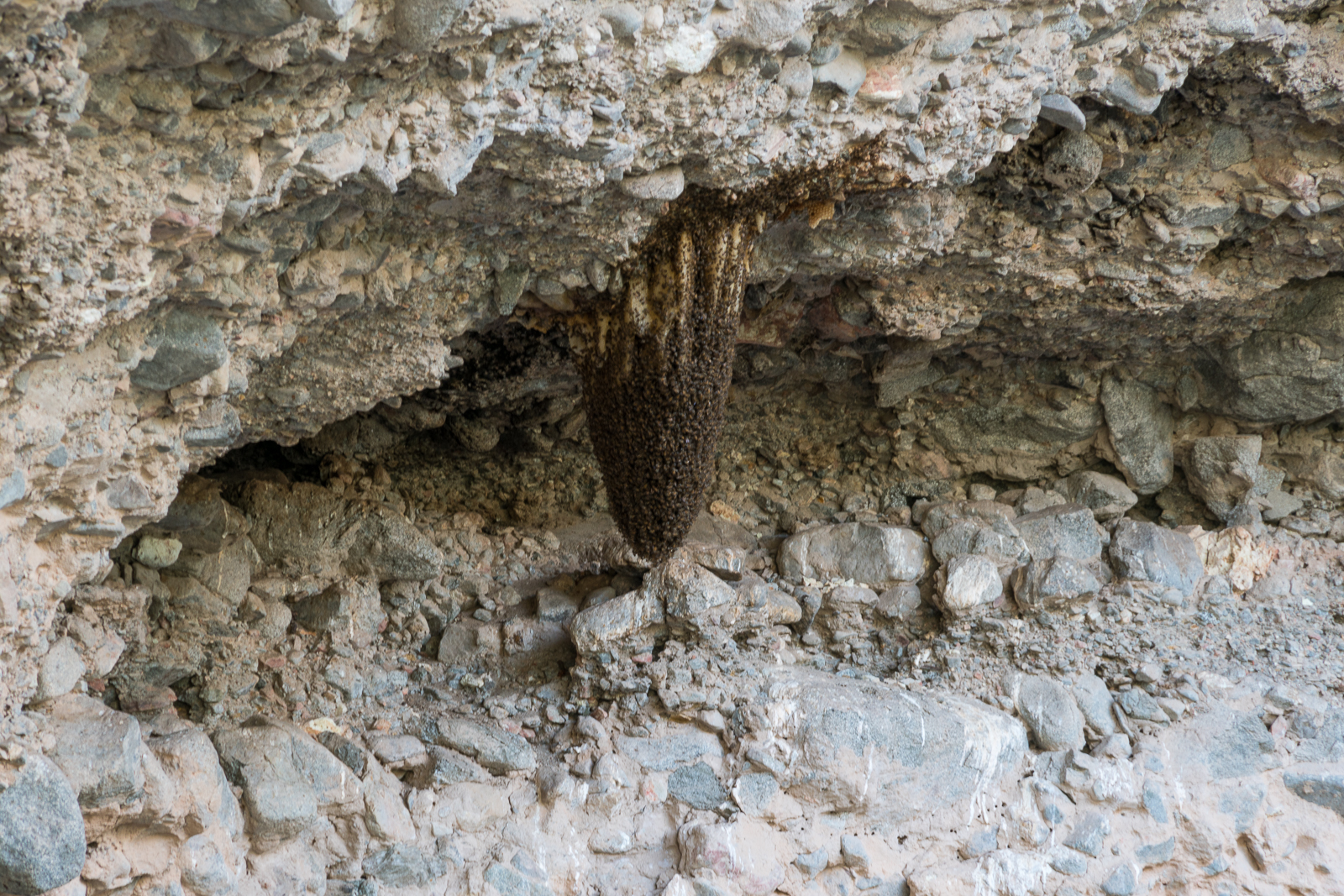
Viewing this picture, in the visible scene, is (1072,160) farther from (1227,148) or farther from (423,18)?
(423,18)

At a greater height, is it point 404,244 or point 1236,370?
point 1236,370

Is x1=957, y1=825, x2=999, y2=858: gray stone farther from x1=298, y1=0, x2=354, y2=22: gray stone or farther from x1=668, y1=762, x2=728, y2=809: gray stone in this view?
x1=298, y1=0, x2=354, y2=22: gray stone

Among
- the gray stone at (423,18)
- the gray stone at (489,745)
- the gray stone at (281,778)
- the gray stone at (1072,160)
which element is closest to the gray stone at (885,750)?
the gray stone at (489,745)

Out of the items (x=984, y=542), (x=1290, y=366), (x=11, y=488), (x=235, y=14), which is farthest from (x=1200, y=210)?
(x=11, y=488)

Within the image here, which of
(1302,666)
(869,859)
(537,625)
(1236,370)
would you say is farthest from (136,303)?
(1302,666)

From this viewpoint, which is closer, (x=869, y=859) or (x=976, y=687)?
(x=869, y=859)

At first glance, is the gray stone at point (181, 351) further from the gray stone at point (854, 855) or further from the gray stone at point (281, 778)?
the gray stone at point (854, 855)

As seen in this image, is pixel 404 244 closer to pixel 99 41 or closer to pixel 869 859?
pixel 99 41
